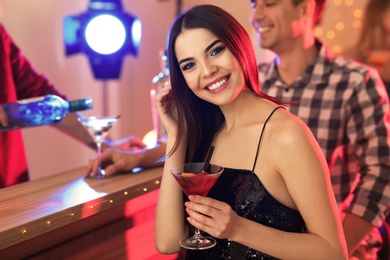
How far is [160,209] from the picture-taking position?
6.42 ft

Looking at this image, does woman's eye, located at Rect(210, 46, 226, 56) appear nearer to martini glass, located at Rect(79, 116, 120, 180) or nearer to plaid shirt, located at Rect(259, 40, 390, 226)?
martini glass, located at Rect(79, 116, 120, 180)

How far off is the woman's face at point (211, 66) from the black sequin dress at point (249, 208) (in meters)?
0.26

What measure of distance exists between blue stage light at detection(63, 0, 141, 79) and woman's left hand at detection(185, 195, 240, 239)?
289 cm

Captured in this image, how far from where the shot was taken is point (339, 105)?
2.85 metres

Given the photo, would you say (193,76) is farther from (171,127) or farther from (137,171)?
(137,171)

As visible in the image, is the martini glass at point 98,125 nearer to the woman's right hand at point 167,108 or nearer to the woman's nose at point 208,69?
the woman's right hand at point 167,108

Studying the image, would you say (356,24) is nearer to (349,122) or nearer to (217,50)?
(349,122)

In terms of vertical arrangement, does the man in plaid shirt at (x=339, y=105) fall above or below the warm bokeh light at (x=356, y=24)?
below

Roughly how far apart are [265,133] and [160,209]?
1.53 ft

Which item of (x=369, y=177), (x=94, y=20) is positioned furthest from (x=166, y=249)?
(x=94, y=20)

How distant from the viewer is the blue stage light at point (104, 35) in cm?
425

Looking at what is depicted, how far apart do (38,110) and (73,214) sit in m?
0.70

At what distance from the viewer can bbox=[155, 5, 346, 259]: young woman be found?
1.66 meters

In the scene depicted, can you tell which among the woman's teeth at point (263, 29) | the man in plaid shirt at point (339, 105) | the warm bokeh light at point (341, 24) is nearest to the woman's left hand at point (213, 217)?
the man in plaid shirt at point (339, 105)
